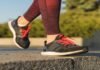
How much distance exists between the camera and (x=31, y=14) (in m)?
4.19

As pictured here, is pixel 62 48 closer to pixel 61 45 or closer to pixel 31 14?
pixel 61 45

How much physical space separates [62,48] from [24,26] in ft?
2.18

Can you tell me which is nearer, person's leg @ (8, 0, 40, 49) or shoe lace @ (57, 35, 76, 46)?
shoe lace @ (57, 35, 76, 46)

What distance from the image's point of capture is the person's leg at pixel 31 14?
13.6 feet

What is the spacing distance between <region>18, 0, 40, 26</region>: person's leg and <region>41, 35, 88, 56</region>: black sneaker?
18.3 inches

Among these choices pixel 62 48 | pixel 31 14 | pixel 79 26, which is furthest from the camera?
pixel 79 26

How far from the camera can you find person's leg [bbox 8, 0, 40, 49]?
4180 millimetres

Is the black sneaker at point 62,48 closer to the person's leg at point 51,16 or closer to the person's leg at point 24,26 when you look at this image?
the person's leg at point 51,16

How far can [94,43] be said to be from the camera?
18.4m

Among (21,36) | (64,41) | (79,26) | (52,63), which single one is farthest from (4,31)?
(52,63)

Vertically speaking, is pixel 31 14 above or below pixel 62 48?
above

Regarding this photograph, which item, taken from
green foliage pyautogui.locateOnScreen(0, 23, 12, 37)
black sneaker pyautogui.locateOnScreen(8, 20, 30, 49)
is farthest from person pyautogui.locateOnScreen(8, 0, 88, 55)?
green foliage pyautogui.locateOnScreen(0, 23, 12, 37)

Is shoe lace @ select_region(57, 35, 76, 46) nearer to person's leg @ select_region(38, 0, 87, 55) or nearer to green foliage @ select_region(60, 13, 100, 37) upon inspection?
person's leg @ select_region(38, 0, 87, 55)

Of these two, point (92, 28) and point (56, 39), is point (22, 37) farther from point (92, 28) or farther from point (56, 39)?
point (92, 28)
